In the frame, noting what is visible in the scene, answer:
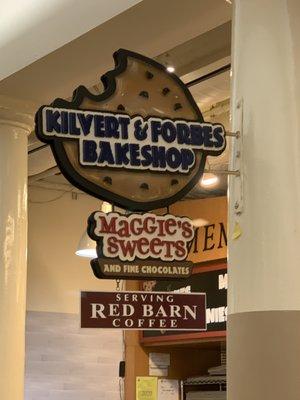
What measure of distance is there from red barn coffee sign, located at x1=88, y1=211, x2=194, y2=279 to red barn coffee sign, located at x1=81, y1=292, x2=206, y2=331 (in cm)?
136

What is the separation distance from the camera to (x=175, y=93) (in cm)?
386

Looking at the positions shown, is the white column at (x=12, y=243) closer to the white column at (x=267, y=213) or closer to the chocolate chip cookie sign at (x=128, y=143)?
the chocolate chip cookie sign at (x=128, y=143)

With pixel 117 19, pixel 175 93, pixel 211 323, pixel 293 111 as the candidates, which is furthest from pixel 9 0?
pixel 211 323

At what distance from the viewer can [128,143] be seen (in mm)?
3617

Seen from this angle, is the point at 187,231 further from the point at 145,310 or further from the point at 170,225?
the point at 145,310

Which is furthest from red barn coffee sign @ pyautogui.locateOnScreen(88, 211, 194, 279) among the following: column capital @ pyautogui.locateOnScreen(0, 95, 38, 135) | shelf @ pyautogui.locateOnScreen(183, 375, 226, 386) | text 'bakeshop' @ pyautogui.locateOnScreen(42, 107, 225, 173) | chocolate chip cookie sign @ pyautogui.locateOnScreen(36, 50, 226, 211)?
shelf @ pyautogui.locateOnScreen(183, 375, 226, 386)

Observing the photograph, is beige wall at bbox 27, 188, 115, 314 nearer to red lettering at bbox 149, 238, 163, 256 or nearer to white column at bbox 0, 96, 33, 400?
white column at bbox 0, 96, 33, 400

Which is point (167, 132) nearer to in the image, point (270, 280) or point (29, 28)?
point (270, 280)

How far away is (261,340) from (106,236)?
0.90m

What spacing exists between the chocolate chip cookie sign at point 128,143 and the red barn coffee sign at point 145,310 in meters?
1.63

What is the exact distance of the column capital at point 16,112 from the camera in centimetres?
576

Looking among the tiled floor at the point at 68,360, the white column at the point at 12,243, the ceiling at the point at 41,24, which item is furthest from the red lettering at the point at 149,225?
the tiled floor at the point at 68,360

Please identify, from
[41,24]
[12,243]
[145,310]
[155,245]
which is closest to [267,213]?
[155,245]

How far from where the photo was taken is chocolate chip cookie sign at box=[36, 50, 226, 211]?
356 centimetres
